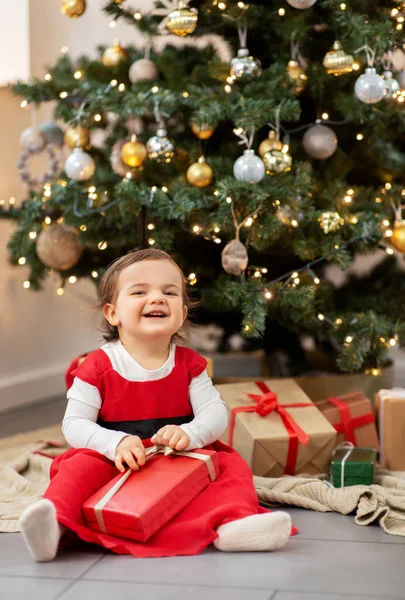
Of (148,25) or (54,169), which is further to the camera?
(54,169)

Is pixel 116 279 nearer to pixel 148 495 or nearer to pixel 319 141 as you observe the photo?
pixel 148 495

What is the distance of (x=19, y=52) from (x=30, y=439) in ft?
4.12

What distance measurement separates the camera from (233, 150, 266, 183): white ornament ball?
1828 mm

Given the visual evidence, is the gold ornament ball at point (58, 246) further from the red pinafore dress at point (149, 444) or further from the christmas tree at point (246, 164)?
the red pinafore dress at point (149, 444)

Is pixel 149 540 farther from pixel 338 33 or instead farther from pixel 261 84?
pixel 338 33

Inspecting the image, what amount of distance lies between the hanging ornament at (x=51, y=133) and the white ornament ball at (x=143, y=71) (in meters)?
0.28

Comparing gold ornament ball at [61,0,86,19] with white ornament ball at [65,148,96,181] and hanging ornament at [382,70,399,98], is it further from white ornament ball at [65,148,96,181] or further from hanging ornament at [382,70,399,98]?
hanging ornament at [382,70,399,98]

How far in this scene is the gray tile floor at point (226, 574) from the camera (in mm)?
1127

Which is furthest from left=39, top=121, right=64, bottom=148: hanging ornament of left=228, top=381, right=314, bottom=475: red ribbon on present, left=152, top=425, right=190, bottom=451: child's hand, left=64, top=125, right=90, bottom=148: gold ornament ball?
left=152, top=425, right=190, bottom=451: child's hand

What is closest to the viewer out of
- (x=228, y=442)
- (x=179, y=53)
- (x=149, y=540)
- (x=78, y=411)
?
(x=149, y=540)

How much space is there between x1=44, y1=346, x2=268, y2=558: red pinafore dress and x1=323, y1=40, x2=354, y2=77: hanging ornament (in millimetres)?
766

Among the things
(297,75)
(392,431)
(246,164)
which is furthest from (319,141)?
(392,431)

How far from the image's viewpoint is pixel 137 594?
1127 mm

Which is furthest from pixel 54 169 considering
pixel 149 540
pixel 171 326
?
pixel 149 540
